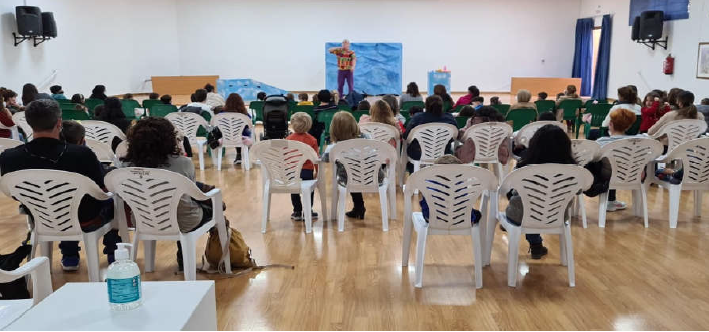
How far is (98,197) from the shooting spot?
10.7ft

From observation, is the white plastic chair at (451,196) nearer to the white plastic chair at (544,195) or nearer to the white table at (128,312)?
the white plastic chair at (544,195)

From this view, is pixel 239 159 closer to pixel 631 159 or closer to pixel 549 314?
pixel 631 159

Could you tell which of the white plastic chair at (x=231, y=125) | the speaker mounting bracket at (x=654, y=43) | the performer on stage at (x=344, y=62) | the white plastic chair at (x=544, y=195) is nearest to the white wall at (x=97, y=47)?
the performer on stage at (x=344, y=62)

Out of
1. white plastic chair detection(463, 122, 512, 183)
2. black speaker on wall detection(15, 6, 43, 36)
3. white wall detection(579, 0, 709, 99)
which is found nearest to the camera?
white plastic chair detection(463, 122, 512, 183)

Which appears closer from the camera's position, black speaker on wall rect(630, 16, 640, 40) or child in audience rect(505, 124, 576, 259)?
child in audience rect(505, 124, 576, 259)

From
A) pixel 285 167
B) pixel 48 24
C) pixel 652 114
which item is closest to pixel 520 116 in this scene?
pixel 652 114

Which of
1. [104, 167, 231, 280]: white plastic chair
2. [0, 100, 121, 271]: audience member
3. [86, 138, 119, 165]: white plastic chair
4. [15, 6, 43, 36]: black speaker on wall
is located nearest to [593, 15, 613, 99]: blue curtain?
[15, 6, 43, 36]: black speaker on wall

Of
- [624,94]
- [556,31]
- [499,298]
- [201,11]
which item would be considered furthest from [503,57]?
[499,298]

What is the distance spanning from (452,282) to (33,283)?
95.4 inches

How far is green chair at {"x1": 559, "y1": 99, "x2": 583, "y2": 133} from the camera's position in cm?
943

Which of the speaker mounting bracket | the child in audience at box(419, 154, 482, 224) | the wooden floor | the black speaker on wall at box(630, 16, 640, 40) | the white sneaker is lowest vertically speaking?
the wooden floor

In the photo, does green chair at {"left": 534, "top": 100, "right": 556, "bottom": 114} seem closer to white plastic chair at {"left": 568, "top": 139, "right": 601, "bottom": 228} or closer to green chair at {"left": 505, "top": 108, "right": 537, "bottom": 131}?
green chair at {"left": 505, "top": 108, "right": 537, "bottom": 131}

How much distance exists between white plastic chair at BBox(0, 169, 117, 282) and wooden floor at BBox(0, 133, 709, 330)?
0.54m

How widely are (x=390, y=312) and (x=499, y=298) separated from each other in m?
0.70
